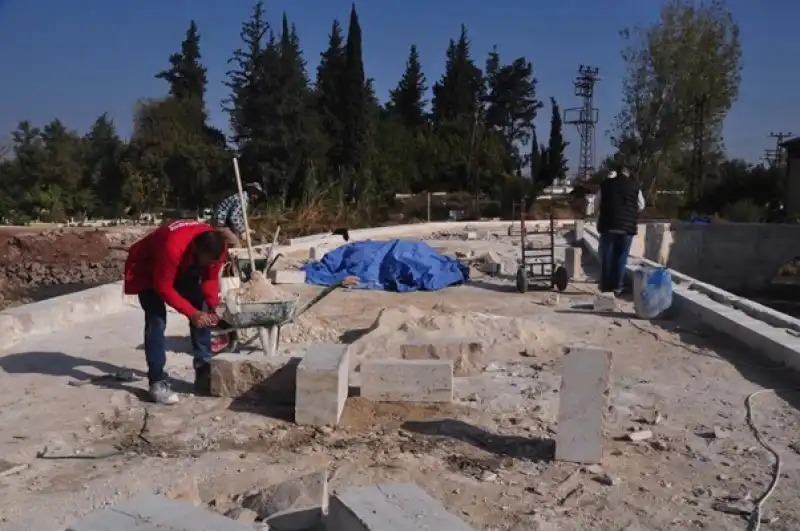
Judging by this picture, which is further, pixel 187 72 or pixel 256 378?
pixel 187 72

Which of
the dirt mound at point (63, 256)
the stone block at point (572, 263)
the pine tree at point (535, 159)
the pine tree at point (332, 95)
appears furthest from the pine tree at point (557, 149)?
the stone block at point (572, 263)

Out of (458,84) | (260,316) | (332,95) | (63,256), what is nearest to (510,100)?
(458,84)

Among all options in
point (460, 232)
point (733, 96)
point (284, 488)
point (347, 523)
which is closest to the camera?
point (347, 523)

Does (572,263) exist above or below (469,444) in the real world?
above

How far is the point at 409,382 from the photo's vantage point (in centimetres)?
495

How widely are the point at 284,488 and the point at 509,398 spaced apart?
214 centimetres

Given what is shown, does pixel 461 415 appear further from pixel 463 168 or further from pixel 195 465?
pixel 463 168

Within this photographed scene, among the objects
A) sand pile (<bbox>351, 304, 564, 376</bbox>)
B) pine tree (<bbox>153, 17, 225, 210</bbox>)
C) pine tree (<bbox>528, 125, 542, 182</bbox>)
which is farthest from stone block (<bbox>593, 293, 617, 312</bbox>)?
pine tree (<bbox>528, 125, 542, 182</bbox>)

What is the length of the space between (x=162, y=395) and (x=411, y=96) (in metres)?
46.9

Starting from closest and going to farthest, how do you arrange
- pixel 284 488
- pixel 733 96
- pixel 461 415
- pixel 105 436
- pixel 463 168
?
1. pixel 284 488
2. pixel 105 436
3. pixel 461 415
4. pixel 733 96
5. pixel 463 168

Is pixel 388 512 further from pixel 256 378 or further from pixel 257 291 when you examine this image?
pixel 257 291

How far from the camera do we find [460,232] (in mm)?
21953

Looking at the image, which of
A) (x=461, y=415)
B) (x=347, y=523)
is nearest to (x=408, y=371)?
(x=461, y=415)

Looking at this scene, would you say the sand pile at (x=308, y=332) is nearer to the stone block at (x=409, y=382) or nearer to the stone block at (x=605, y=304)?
the stone block at (x=409, y=382)
